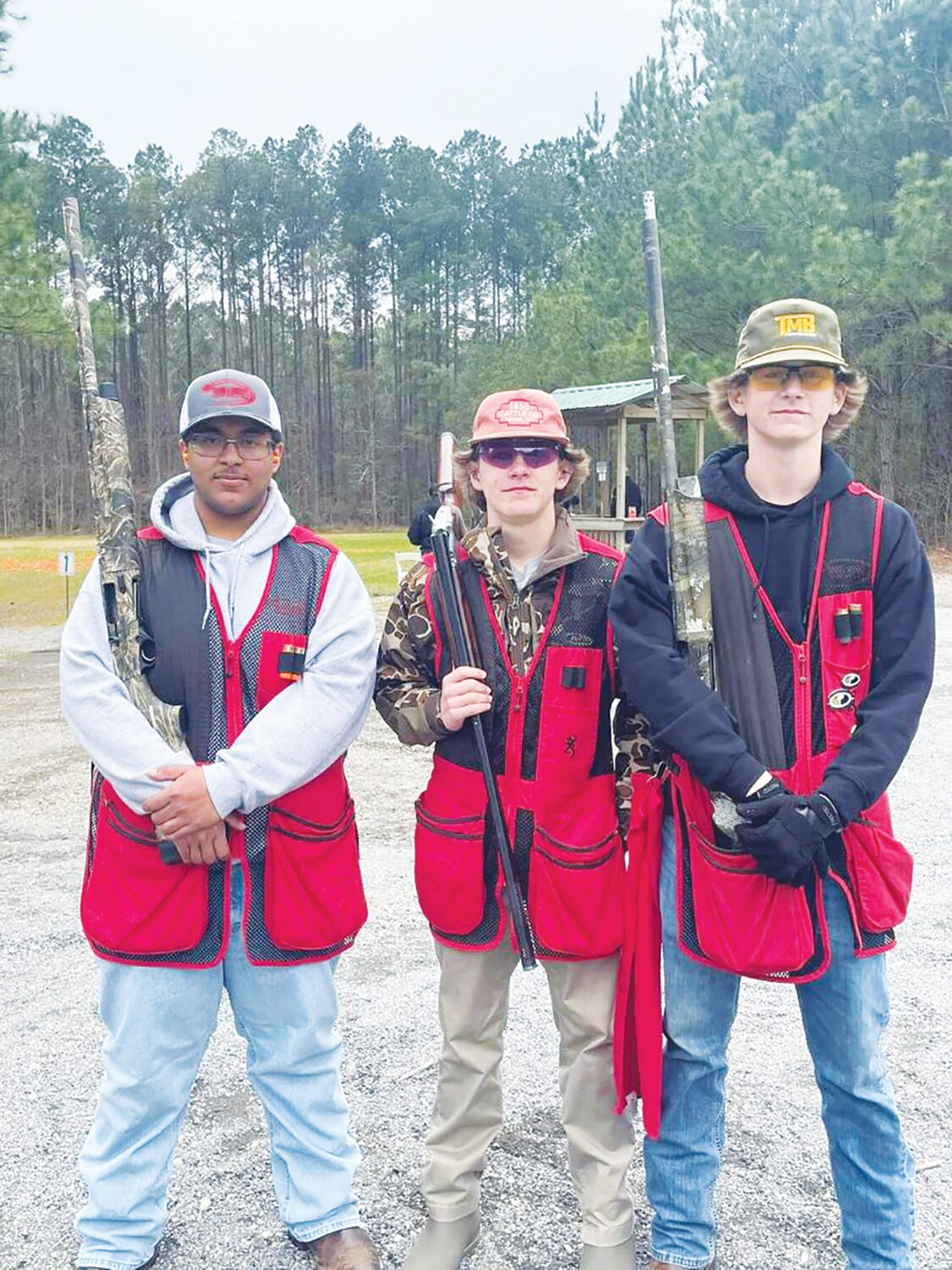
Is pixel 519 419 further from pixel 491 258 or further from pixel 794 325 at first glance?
pixel 491 258

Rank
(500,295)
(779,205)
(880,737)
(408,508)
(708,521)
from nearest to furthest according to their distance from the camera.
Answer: (880,737), (708,521), (779,205), (408,508), (500,295)

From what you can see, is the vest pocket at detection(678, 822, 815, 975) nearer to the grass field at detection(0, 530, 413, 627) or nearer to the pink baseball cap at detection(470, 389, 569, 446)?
the pink baseball cap at detection(470, 389, 569, 446)

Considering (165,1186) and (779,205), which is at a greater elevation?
(779,205)

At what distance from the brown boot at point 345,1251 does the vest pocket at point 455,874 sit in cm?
80

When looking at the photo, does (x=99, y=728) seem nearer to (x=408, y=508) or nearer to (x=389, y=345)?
(x=408, y=508)

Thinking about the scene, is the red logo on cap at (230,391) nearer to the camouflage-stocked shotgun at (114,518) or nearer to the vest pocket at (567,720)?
the camouflage-stocked shotgun at (114,518)

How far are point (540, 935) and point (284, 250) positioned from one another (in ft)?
170

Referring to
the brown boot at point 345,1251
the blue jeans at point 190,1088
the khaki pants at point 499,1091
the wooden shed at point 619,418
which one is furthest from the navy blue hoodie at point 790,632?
the wooden shed at point 619,418

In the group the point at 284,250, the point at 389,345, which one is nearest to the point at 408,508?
the point at 389,345

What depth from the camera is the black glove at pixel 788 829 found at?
2180mm

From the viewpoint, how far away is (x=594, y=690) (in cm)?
256

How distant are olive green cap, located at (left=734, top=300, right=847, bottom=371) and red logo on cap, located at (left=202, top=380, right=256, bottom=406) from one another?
3.93 feet

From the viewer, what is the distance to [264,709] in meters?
2.51

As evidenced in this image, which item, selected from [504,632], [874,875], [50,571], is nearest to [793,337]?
[504,632]
